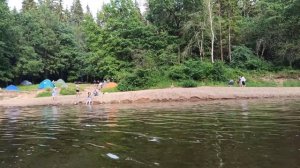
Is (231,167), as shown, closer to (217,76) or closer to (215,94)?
(215,94)

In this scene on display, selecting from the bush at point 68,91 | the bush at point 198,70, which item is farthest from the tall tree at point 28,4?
the bush at point 198,70

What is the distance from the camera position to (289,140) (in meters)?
11.4

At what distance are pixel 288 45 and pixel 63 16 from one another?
242 ft

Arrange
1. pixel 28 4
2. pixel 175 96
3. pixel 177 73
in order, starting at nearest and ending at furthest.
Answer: pixel 175 96
pixel 177 73
pixel 28 4

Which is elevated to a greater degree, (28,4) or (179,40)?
(28,4)

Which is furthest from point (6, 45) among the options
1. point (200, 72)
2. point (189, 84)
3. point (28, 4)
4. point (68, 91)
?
point (28, 4)

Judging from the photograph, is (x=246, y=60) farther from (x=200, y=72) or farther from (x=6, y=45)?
(x=6, y=45)

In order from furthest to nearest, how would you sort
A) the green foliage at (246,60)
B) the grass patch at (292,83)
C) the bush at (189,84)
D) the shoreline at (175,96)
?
the green foliage at (246,60)
the grass patch at (292,83)
the bush at (189,84)
the shoreline at (175,96)

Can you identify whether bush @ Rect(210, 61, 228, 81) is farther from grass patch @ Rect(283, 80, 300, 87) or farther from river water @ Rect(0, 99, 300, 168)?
river water @ Rect(0, 99, 300, 168)

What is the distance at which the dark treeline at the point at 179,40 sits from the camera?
4744 centimetres

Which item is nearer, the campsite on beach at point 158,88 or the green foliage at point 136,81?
the campsite on beach at point 158,88

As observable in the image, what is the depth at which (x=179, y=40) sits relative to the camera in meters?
53.2

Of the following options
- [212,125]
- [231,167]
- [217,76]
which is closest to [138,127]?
→ [212,125]

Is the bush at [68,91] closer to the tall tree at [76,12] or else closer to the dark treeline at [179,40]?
the dark treeline at [179,40]
